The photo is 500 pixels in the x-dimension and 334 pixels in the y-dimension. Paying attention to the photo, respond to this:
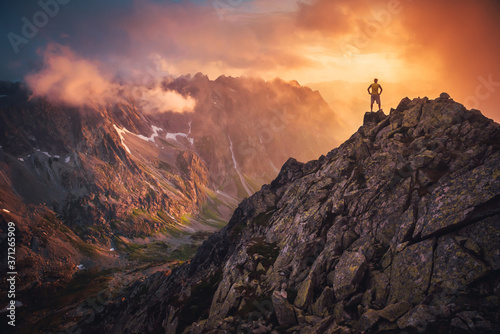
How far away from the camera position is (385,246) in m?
24.9

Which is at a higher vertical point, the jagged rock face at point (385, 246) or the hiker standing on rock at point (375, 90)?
the hiker standing on rock at point (375, 90)

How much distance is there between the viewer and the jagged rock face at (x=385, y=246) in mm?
17125

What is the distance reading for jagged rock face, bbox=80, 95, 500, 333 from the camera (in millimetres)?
17125

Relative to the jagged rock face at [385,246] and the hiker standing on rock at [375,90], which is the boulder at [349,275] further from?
the hiker standing on rock at [375,90]

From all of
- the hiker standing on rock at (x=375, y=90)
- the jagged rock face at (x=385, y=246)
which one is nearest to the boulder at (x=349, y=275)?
the jagged rock face at (x=385, y=246)

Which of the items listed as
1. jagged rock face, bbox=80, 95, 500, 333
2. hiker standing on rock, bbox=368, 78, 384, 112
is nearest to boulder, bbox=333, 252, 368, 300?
jagged rock face, bbox=80, 95, 500, 333

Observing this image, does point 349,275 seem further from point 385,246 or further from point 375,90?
point 375,90

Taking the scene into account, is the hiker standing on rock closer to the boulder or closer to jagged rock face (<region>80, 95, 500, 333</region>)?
jagged rock face (<region>80, 95, 500, 333</region>)

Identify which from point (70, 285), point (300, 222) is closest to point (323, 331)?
point (300, 222)

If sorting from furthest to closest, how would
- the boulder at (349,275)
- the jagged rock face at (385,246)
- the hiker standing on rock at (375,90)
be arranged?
the hiker standing on rock at (375,90)
the boulder at (349,275)
the jagged rock face at (385,246)

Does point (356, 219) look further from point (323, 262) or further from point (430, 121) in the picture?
point (430, 121)

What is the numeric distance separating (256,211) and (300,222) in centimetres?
2548

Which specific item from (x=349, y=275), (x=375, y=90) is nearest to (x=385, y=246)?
(x=349, y=275)

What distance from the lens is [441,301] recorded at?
16.6 metres
